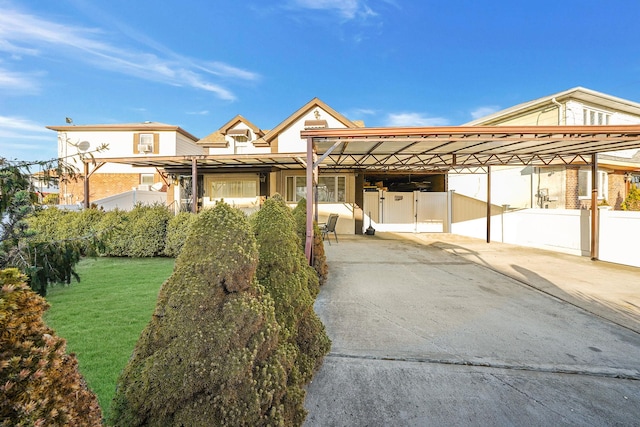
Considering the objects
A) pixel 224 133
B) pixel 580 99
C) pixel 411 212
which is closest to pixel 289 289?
pixel 411 212

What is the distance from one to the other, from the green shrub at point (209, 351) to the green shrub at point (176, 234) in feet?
22.3

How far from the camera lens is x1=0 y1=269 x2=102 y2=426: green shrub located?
2.71ft

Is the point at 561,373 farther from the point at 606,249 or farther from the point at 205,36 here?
the point at 205,36

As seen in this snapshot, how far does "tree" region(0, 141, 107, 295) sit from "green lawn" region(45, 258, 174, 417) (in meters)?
0.73

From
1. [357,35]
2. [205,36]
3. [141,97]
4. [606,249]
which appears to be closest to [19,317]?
[606,249]

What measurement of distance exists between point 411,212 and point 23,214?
13890mm

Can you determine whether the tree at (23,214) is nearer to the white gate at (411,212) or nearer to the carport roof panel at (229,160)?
the carport roof panel at (229,160)

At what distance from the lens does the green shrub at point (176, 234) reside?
26.7ft

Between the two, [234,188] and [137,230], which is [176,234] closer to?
[137,230]

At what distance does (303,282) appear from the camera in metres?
2.79

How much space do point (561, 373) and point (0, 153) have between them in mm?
5534

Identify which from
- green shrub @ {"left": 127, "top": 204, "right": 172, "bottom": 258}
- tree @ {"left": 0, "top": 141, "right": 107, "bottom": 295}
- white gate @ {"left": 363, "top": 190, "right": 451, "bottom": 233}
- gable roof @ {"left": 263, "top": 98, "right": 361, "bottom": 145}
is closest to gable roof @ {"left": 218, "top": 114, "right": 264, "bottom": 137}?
gable roof @ {"left": 263, "top": 98, "right": 361, "bottom": 145}

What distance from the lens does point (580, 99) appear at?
12.5m

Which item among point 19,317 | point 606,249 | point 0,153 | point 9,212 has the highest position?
point 0,153
